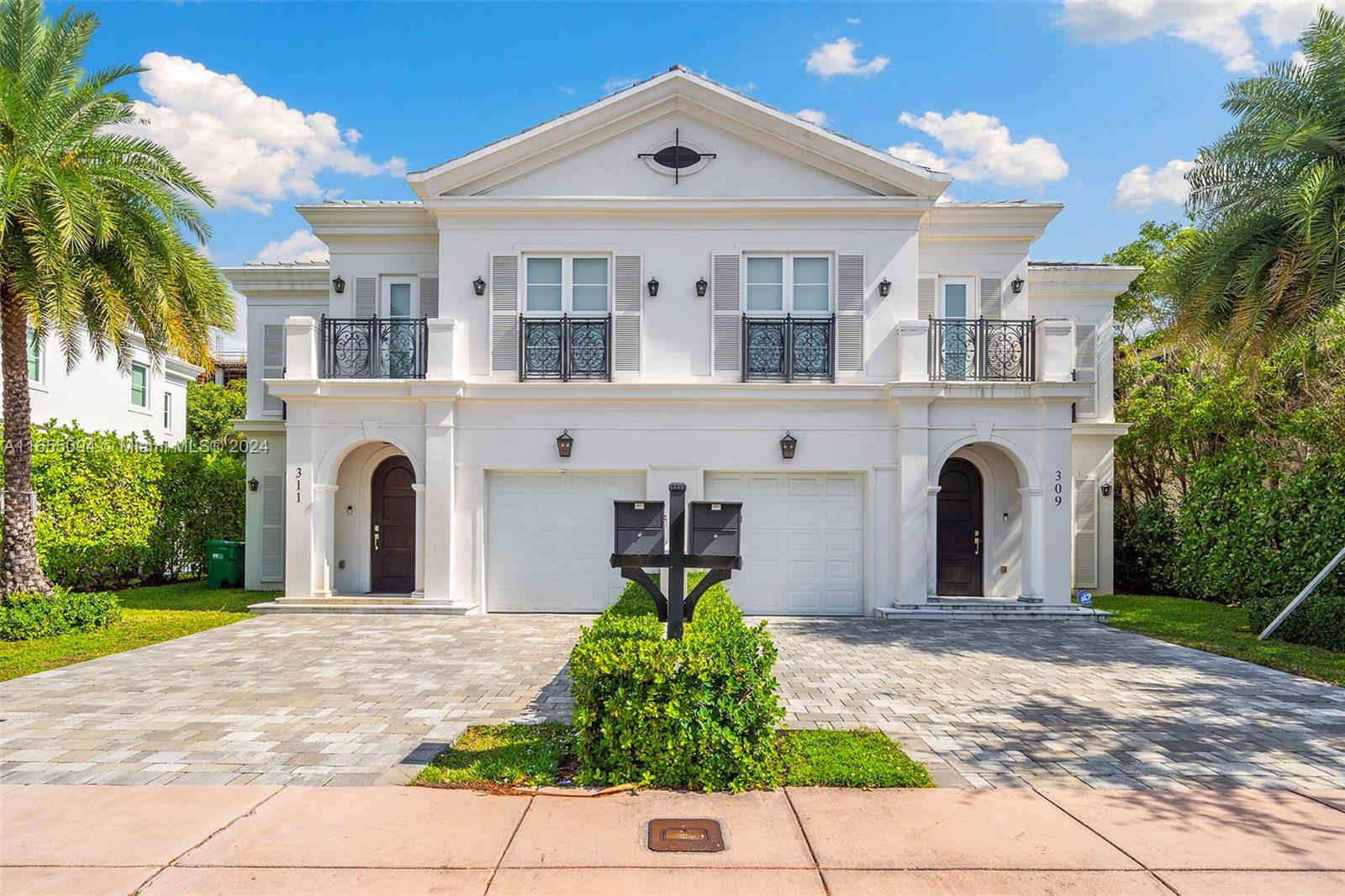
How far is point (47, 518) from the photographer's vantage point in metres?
14.3

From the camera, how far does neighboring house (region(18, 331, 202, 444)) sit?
21.9 meters

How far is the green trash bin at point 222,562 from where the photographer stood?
1529 centimetres

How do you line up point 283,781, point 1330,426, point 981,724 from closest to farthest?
point 283,781
point 981,724
point 1330,426

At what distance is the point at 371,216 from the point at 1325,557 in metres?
16.6

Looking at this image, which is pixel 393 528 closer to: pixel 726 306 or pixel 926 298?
pixel 726 306

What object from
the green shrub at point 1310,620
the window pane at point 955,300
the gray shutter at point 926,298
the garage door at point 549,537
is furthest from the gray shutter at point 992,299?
the garage door at point 549,537

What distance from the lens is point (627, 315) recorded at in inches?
516

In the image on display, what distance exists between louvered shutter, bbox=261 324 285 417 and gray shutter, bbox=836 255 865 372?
1063 centimetres

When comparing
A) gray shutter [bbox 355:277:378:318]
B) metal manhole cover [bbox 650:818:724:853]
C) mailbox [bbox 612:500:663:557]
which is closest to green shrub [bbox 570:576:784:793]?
metal manhole cover [bbox 650:818:724:853]

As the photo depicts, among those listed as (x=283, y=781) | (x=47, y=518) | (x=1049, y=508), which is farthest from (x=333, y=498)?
(x=1049, y=508)

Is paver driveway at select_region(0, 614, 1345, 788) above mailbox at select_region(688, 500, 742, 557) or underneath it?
underneath

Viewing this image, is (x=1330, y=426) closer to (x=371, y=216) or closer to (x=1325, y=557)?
(x=1325, y=557)

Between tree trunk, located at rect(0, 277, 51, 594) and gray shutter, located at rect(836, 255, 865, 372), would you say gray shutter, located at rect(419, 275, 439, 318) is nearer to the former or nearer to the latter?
tree trunk, located at rect(0, 277, 51, 594)

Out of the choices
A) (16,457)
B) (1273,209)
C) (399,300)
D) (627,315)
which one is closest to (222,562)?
(16,457)
